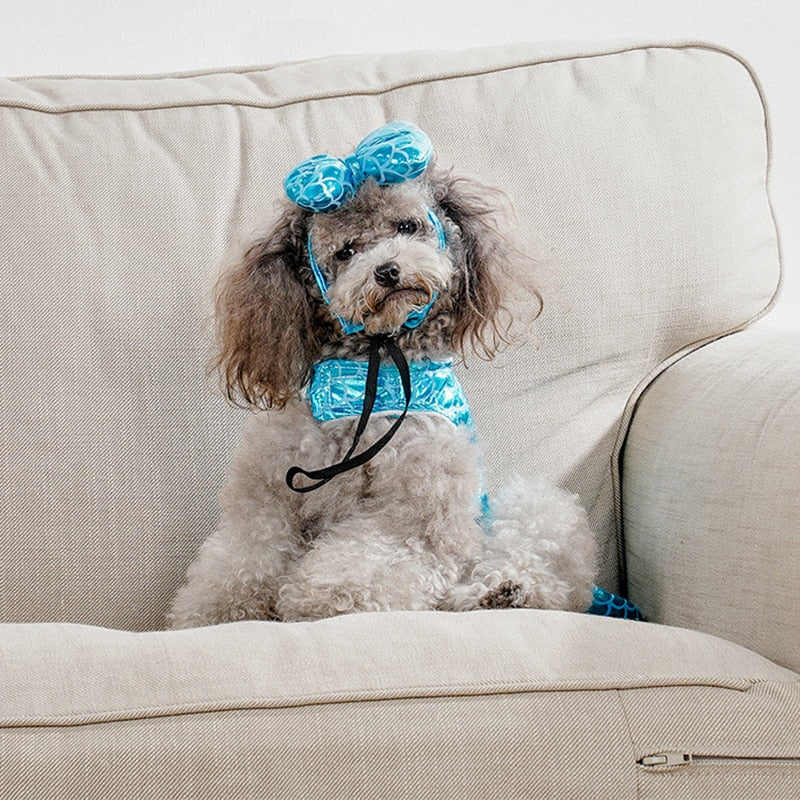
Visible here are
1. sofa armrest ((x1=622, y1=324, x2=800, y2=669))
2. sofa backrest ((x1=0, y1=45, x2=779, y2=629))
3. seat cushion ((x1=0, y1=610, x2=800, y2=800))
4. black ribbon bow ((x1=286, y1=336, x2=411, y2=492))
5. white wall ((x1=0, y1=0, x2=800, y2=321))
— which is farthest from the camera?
white wall ((x1=0, y1=0, x2=800, y2=321))

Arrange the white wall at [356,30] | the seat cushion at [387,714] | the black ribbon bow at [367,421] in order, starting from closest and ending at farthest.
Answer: the seat cushion at [387,714], the black ribbon bow at [367,421], the white wall at [356,30]

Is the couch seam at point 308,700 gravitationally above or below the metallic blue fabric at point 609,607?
above

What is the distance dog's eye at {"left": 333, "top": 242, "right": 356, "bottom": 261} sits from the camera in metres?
1.20

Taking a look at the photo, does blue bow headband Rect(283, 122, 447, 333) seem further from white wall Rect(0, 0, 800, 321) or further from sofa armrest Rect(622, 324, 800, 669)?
white wall Rect(0, 0, 800, 321)

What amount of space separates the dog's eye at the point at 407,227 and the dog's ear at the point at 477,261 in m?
0.06

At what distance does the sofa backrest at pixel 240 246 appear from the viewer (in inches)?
52.4

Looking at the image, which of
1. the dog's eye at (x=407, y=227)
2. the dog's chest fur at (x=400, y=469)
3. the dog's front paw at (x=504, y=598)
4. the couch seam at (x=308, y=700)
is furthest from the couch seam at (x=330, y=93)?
the couch seam at (x=308, y=700)

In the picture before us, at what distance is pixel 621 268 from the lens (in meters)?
1.48

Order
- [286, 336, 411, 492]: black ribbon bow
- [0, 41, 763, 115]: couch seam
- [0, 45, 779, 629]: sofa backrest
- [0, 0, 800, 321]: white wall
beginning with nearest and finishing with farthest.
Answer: [286, 336, 411, 492]: black ribbon bow < [0, 45, 779, 629]: sofa backrest < [0, 41, 763, 115]: couch seam < [0, 0, 800, 321]: white wall

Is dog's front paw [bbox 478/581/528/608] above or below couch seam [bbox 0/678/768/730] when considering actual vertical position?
below

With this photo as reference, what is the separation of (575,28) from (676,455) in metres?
1.08

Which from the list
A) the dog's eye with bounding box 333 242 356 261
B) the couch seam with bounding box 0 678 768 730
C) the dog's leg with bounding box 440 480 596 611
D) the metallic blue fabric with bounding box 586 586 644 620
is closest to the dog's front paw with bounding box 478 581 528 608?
the dog's leg with bounding box 440 480 596 611

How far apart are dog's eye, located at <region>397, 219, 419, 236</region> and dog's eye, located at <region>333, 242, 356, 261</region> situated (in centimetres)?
6

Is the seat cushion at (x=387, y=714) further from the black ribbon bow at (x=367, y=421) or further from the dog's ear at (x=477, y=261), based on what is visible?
the dog's ear at (x=477, y=261)
